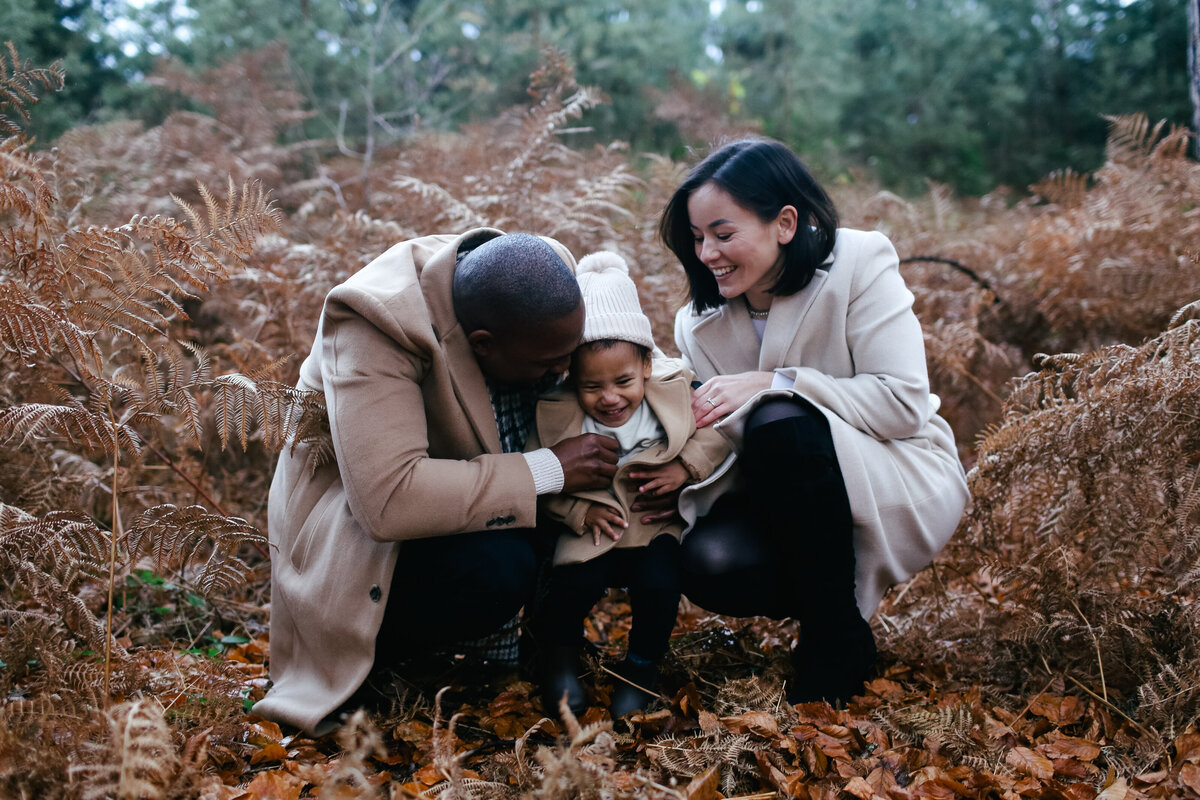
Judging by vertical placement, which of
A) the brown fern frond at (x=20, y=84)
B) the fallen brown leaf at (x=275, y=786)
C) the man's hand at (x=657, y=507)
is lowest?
the fallen brown leaf at (x=275, y=786)

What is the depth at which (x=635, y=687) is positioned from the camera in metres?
2.59

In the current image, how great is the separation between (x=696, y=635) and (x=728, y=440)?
874 mm

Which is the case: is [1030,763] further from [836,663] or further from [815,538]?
[815,538]

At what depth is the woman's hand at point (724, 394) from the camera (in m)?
2.63

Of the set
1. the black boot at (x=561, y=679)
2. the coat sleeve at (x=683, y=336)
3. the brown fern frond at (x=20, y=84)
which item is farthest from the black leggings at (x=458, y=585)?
the brown fern frond at (x=20, y=84)

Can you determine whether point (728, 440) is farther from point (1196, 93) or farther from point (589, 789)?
point (1196, 93)

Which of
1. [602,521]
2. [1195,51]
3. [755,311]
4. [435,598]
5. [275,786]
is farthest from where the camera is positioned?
[1195,51]

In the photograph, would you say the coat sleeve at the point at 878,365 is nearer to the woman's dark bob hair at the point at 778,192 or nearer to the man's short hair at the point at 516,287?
the woman's dark bob hair at the point at 778,192

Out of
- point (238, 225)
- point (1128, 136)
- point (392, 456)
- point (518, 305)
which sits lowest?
point (392, 456)

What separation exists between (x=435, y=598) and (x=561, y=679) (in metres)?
0.48

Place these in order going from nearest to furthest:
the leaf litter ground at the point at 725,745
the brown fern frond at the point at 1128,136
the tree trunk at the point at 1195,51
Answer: the leaf litter ground at the point at 725,745 < the tree trunk at the point at 1195,51 < the brown fern frond at the point at 1128,136

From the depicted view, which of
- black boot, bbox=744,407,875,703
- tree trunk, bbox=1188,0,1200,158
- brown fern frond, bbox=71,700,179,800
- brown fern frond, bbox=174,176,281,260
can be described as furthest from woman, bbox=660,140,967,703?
tree trunk, bbox=1188,0,1200,158

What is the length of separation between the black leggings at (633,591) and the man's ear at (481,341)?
70cm

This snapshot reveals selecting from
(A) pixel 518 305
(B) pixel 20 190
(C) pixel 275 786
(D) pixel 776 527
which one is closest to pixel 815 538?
(D) pixel 776 527
